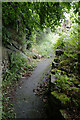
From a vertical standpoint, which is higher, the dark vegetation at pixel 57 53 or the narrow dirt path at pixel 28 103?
the dark vegetation at pixel 57 53

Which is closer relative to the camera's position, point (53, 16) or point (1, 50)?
point (53, 16)

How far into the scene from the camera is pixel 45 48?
40.3ft

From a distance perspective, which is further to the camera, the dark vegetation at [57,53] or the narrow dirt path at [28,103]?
the narrow dirt path at [28,103]

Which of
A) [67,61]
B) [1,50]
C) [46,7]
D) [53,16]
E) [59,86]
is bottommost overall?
[59,86]

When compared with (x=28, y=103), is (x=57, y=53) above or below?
above

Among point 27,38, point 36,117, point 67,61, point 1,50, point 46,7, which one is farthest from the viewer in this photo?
point 27,38

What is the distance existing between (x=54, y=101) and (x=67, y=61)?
1.74m

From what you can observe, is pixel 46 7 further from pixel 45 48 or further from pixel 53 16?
pixel 45 48

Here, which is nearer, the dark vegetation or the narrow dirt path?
the dark vegetation

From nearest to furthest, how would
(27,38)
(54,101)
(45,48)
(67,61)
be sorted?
(54,101), (67,61), (27,38), (45,48)

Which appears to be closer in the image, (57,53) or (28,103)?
(28,103)

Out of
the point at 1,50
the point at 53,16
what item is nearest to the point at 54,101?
the point at 53,16

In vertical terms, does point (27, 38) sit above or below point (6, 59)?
above

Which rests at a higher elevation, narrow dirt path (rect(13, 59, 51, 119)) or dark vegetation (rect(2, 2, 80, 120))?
dark vegetation (rect(2, 2, 80, 120))
